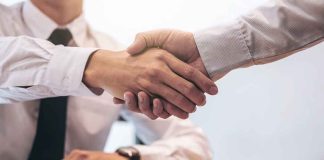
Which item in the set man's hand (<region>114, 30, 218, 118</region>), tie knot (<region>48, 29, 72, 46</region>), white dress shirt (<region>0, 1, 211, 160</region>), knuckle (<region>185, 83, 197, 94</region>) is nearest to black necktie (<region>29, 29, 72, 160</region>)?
white dress shirt (<region>0, 1, 211, 160</region>)

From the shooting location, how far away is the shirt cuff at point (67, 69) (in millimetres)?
792

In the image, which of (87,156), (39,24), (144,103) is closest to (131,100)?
(144,103)

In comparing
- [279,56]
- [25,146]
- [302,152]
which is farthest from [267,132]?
[25,146]

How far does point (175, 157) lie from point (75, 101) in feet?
1.19

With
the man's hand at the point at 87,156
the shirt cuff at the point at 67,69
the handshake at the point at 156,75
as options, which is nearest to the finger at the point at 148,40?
the handshake at the point at 156,75

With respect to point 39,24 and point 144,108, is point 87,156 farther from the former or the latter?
point 39,24

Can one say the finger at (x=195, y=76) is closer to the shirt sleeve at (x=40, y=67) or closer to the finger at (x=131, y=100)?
the finger at (x=131, y=100)

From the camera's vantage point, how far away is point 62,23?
3.75ft

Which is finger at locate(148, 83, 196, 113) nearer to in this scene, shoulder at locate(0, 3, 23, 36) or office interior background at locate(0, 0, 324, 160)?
office interior background at locate(0, 0, 324, 160)

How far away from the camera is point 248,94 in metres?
0.98

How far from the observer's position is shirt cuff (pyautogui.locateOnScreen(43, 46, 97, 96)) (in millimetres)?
792

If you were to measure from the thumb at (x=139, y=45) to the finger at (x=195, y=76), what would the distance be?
0.26 feet

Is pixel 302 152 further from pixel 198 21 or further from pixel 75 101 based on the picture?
pixel 75 101

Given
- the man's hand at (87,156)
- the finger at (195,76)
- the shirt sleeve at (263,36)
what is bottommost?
the man's hand at (87,156)
